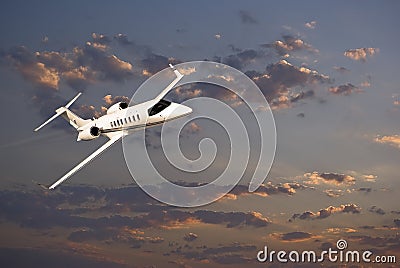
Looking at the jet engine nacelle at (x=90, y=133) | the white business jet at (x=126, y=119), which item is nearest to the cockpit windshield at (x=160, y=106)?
the white business jet at (x=126, y=119)

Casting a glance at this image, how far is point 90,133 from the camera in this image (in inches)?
A: 4584

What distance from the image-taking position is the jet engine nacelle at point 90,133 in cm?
11567

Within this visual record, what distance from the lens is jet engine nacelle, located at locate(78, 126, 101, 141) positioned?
379 ft

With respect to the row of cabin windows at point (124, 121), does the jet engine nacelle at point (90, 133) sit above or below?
above

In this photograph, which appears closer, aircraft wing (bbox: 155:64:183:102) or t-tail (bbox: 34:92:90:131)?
aircraft wing (bbox: 155:64:183:102)

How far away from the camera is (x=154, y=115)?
100312 mm

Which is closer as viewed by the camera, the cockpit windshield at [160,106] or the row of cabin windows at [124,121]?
the cockpit windshield at [160,106]

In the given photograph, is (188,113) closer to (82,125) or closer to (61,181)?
(61,181)

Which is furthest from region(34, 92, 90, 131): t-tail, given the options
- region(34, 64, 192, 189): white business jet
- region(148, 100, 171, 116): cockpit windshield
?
region(148, 100, 171, 116): cockpit windshield

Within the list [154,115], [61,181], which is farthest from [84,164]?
[154,115]

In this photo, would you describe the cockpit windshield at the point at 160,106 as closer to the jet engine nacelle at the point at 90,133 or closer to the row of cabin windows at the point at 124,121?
the row of cabin windows at the point at 124,121

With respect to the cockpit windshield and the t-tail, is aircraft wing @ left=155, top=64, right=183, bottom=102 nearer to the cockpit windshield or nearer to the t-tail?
the cockpit windshield

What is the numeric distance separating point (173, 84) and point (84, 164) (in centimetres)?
2104

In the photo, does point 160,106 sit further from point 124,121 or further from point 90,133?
point 90,133
